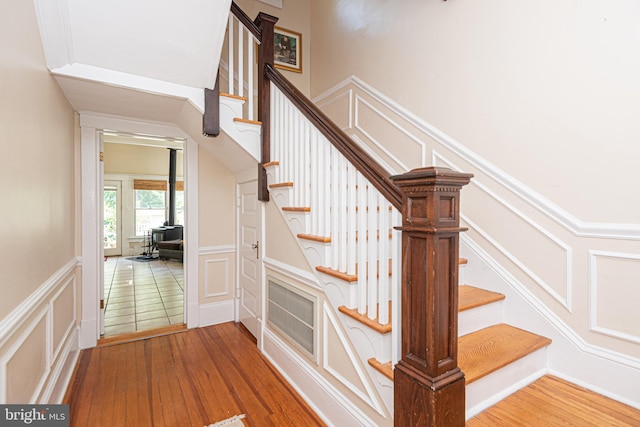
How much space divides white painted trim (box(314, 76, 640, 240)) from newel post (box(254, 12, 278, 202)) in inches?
41.2

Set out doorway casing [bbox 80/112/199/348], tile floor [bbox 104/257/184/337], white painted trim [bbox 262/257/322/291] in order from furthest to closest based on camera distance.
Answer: tile floor [bbox 104/257/184/337] → doorway casing [bbox 80/112/199/348] → white painted trim [bbox 262/257/322/291]

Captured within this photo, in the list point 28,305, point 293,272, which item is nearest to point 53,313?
point 28,305

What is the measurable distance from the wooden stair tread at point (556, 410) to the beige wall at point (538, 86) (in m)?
0.89

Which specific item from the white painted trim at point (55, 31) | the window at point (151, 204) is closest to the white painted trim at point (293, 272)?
the white painted trim at point (55, 31)

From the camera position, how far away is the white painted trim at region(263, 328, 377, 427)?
5.39ft

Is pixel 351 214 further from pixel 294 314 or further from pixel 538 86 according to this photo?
pixel 538 86

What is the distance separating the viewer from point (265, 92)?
253 centimetres

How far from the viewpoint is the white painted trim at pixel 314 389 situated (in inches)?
64.7

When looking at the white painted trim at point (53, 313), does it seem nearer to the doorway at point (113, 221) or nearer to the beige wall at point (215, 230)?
the beige wall at point (215, 230)

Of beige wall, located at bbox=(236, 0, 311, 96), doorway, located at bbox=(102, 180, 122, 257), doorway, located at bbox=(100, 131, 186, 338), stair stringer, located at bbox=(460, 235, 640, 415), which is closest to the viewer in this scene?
stair stringer, located at bbox=(460, 235, 640, 415)

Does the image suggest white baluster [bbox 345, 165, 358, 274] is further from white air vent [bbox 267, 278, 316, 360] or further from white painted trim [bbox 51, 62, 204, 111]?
white painted trim [bbox 51, 62, 204, 111]

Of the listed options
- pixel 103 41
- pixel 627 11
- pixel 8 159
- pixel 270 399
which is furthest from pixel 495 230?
pixel 103 41

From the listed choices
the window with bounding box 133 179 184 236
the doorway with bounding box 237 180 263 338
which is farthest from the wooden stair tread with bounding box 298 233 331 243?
the window with bounding box 133 179 184 236

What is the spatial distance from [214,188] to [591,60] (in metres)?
3.22
